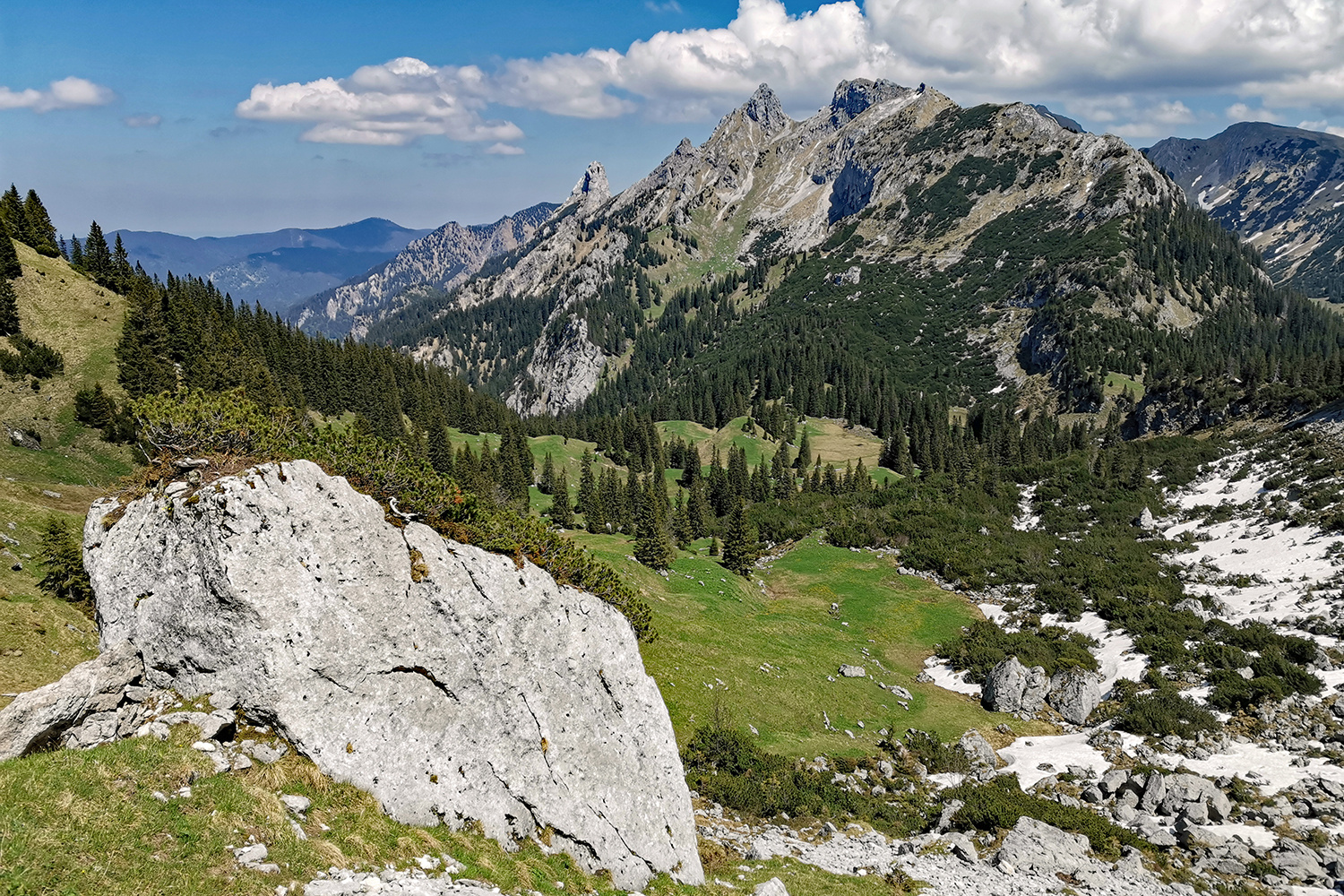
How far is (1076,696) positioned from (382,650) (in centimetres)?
5343

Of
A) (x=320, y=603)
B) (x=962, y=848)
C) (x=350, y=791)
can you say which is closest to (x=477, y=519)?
(x=320, y=603)

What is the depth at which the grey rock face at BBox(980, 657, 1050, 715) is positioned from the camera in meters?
50.6

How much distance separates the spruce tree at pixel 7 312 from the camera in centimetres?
6359

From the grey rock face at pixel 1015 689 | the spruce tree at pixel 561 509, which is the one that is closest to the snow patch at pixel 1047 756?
the grey rock face at pixel 1015 689

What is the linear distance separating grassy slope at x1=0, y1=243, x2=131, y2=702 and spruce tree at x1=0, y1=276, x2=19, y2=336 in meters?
1.71

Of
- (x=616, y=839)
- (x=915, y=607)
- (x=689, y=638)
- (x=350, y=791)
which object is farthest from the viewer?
(x=915, y=607)

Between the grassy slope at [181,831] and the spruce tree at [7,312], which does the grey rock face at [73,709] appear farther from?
the spruce tree at [7,312]

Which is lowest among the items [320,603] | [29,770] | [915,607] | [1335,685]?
[915,607]

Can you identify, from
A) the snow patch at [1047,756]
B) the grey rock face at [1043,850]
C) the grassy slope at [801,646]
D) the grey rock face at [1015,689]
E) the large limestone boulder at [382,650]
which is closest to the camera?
the large limestone boulder at [382,650]

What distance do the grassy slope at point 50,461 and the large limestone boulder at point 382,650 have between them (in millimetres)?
8428

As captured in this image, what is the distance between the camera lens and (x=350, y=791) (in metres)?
15.4

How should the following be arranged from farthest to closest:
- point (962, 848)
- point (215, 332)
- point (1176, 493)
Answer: point (215, 332) < point (1176, 493) < point (962, 848)

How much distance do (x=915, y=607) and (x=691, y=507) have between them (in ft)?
150

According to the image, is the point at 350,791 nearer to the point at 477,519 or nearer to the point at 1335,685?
the point at 477,519
